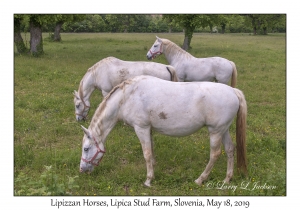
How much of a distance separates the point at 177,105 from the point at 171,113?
18 cm

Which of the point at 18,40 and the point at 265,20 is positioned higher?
the point at 265,20

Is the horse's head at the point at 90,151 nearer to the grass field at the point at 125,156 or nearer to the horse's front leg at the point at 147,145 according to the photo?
the grass field at the point at 125,156

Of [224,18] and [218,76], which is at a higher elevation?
[224,18]

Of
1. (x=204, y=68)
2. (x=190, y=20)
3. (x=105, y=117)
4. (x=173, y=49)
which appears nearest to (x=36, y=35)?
(x=190, y=20)

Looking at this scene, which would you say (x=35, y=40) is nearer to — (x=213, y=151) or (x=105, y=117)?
(x=105, y=117)

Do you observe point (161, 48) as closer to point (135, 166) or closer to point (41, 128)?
point (41, 128)

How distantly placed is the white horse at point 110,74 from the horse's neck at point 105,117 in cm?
327

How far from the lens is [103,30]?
4456 cm

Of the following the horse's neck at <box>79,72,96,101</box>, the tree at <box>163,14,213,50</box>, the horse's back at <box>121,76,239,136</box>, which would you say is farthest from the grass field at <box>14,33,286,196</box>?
the tree at <box>163,14,213,50</box>

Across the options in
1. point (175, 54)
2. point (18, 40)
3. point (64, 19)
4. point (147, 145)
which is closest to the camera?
point (147, 145)

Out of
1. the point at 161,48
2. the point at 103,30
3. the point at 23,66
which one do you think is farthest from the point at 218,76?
the point at 103,30

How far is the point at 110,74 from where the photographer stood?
909 cm

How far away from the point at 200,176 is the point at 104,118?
2.16m

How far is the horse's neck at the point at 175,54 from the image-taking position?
1061cm
